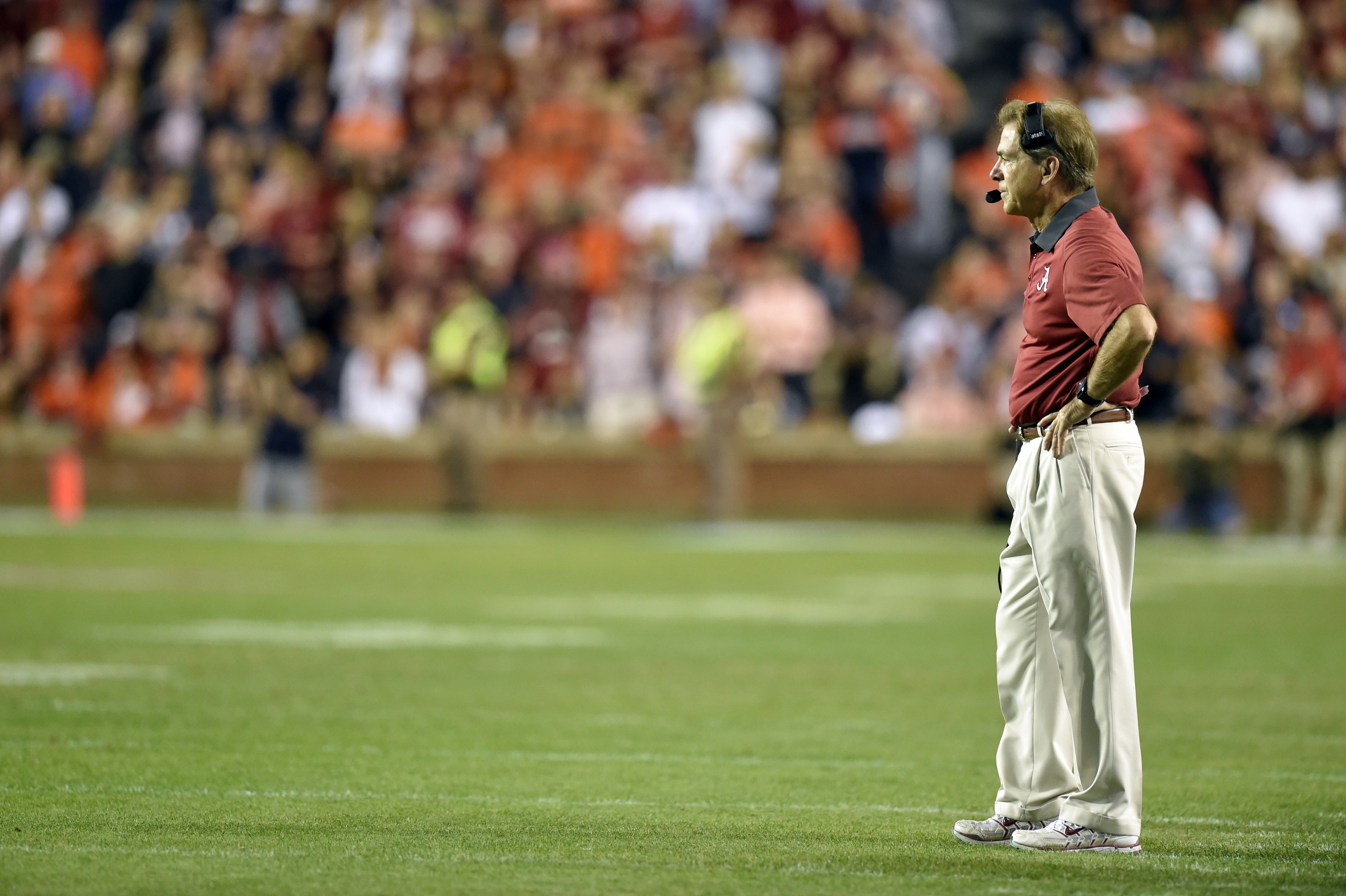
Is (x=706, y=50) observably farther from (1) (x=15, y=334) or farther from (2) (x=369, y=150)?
(1) (x=15, y=334)

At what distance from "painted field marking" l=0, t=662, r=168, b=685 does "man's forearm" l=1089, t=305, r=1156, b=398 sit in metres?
5.66

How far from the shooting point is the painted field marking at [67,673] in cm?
962

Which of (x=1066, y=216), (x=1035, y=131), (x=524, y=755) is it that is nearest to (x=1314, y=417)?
(x=524, y=755)

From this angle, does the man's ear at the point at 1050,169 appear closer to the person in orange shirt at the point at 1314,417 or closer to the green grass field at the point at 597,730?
the green grass field at the point at 597,730

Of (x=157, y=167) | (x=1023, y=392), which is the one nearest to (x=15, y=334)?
(x=157, y=167)

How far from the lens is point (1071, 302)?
5809mm

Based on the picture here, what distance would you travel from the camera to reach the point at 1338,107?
80.9 ft

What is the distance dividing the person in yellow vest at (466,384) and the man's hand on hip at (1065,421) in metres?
17.5

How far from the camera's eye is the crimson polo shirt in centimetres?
573

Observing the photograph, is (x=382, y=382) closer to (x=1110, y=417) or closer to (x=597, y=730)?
(x=597, y=730)

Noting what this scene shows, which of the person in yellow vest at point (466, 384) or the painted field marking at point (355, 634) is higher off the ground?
the person in yellow vest at point (466, 384)

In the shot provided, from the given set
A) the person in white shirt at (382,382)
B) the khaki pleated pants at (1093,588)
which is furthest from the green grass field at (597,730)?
the person in white shirt at (382,382)

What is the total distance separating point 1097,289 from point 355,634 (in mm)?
7194

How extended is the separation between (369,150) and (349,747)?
19322mm
